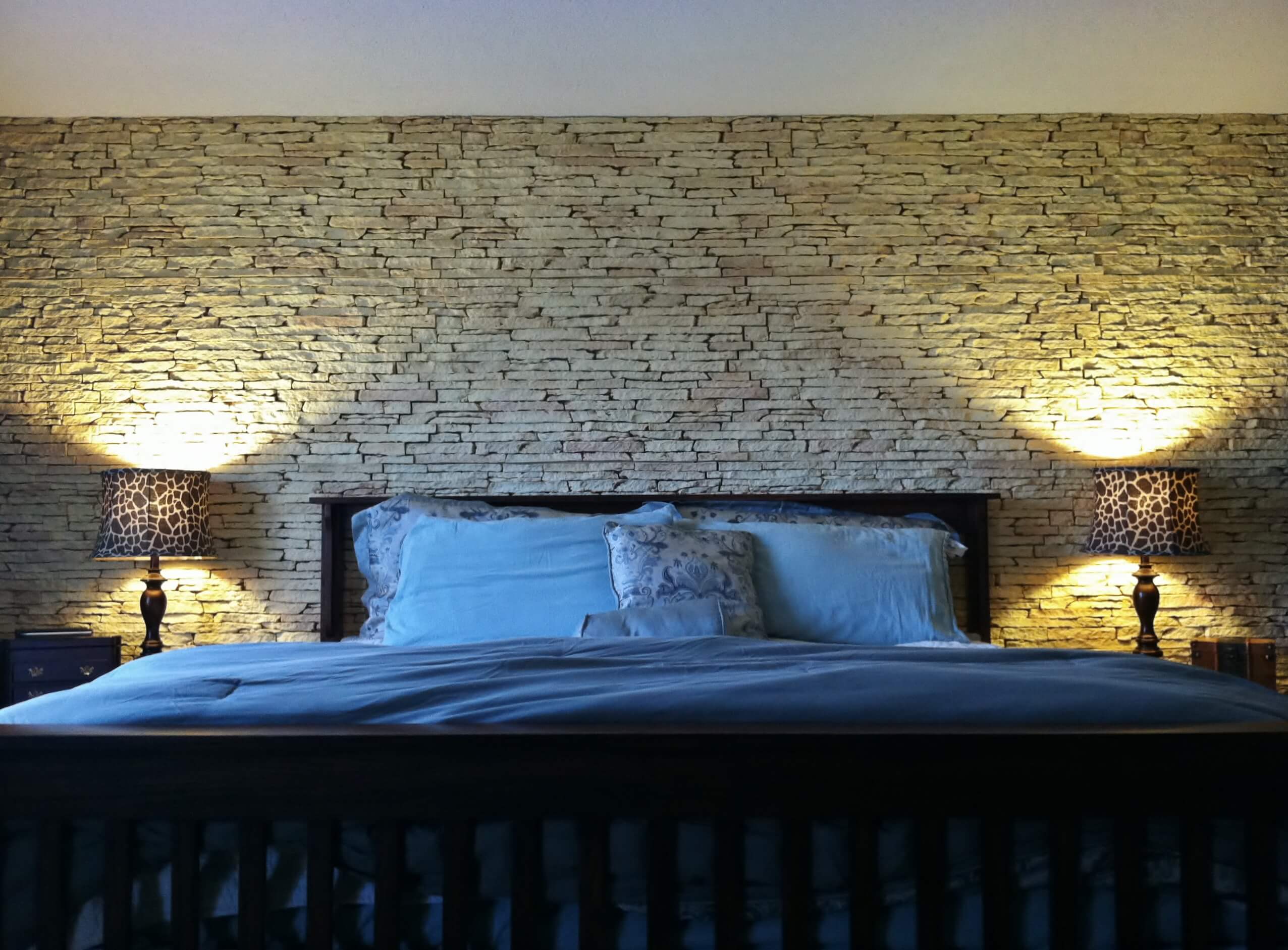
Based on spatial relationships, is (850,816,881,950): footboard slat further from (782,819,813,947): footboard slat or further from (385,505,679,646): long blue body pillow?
(385,505,679,646): long blue body pillow

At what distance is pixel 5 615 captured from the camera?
3.69 meters

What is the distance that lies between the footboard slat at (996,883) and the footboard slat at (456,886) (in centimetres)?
63

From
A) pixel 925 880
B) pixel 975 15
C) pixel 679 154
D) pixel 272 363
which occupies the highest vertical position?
pixel 975 15

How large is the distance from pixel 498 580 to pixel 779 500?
107 centimetres

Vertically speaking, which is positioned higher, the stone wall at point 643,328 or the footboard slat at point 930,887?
the stone wall at point 643,328

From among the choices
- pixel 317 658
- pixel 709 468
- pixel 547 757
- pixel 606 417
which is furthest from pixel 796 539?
pixel 547 757

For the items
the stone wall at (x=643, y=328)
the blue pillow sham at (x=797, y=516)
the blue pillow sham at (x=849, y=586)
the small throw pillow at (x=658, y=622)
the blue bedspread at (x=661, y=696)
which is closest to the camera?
the blue bedspread at (x=661, y=696)

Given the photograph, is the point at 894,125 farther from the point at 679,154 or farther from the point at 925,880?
the point at 925,880

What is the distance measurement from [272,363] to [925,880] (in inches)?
121

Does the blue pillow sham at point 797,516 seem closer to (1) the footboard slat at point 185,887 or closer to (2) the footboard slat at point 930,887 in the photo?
(2) the footboard slat at point 930,887

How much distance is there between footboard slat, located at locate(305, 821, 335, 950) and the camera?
129 centimetres

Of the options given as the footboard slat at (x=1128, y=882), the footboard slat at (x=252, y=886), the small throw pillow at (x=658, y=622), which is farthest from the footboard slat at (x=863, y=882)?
the small throw pillow at (x=658, y=622)

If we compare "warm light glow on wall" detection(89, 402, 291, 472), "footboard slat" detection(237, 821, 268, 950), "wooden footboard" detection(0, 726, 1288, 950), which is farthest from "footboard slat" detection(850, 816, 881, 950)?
"warm light glow on wall" detection(89, 402, 291, 472)

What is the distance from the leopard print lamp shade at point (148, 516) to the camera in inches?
133
